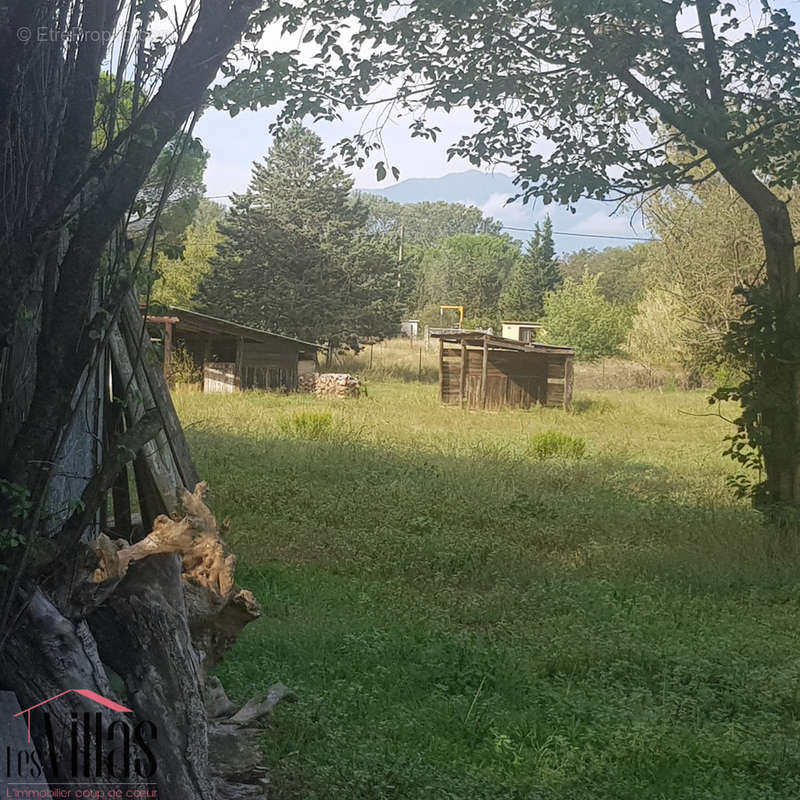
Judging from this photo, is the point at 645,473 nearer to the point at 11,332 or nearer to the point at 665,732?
the point at 665,732

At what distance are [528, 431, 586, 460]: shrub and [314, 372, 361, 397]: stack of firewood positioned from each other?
1541 centimetres

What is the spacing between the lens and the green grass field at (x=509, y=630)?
493 cm

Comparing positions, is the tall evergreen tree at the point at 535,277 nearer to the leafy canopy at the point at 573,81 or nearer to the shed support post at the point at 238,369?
the shed support post at the point at 238,369

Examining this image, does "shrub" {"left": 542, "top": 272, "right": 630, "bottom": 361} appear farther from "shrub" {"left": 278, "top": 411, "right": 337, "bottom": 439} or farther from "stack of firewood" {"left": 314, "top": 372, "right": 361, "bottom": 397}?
"shrub" {"left": 278, "top": 411, "right": 337, "bottom": 439}

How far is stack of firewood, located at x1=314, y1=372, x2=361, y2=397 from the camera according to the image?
33.7 meters

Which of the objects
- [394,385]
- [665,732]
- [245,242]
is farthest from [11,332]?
[245,242]

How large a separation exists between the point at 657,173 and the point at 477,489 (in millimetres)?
4761

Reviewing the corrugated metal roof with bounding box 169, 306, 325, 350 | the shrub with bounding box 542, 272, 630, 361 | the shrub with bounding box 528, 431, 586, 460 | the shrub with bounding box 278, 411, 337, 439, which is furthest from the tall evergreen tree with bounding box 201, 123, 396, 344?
the shrub with bounding box 528, 431, 586, 460

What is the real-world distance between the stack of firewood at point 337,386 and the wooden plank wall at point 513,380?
4.14 metres

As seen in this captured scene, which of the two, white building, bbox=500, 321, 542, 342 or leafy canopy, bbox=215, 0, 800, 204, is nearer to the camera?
leafy canopy, bbox=215, 0, 800, 204

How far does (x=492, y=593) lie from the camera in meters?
8.37

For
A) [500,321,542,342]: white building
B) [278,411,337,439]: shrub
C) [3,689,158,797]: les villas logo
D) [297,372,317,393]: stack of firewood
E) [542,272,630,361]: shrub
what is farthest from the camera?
[500,321,542,342]: white building

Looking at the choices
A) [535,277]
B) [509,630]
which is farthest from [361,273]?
[509,630]

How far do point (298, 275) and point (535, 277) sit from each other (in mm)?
32871
